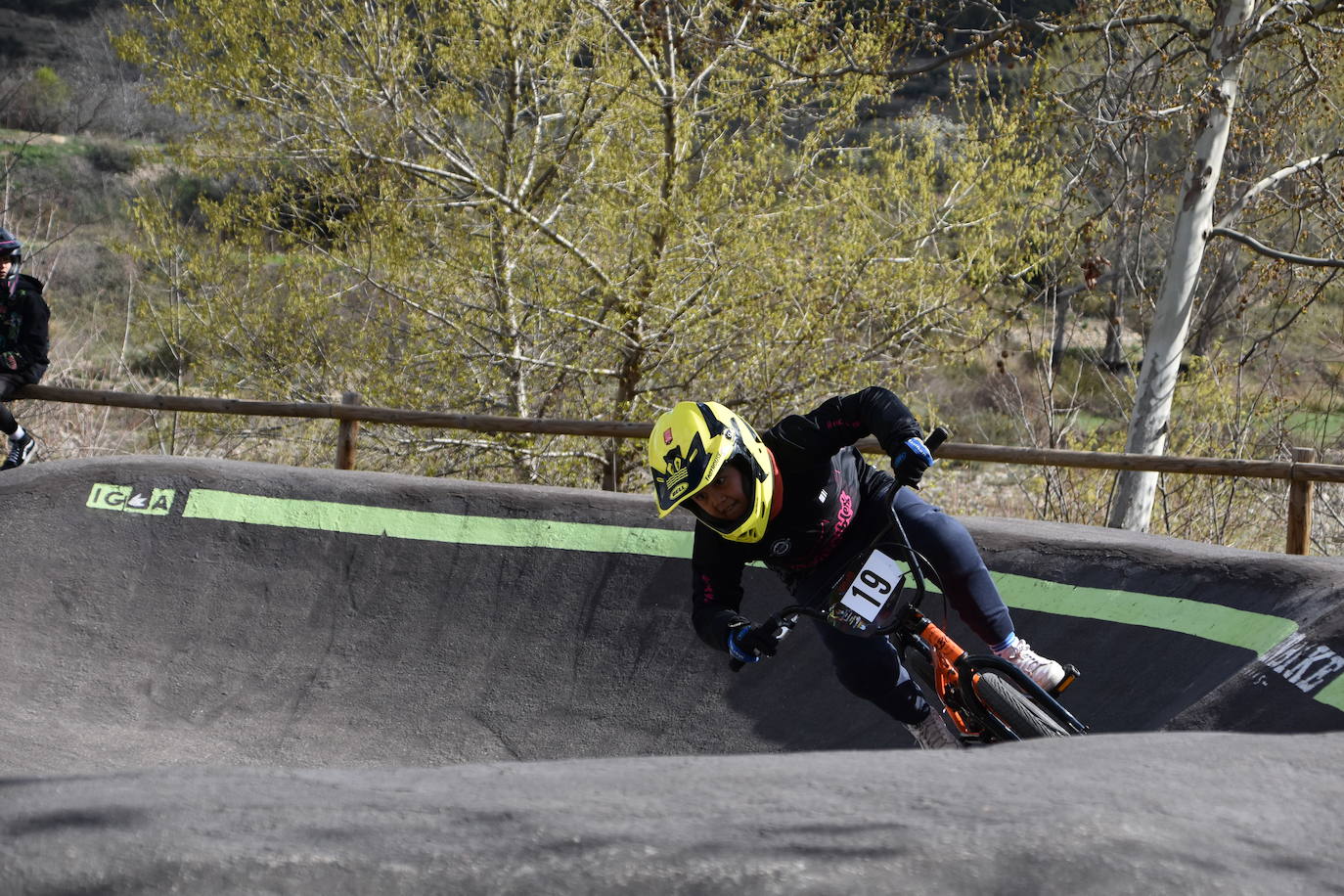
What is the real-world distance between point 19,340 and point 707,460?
691 centimetres

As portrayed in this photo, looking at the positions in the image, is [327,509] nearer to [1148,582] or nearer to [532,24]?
[1148,582]

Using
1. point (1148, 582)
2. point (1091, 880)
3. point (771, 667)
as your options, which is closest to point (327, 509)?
point (771, 667)

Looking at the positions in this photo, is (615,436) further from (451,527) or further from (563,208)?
(563,208)

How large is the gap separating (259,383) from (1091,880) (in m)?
13.1

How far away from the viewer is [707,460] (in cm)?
402

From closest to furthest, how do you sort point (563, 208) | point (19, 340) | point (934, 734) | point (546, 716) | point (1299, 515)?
point (934, 734)
point (546, 716)
point (1299, 515)
point (19, 340)
point (563, 208)

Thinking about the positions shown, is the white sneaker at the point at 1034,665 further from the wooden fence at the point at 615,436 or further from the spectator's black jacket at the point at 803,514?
the wooden fence at the point at 615,436

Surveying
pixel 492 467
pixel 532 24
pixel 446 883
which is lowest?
pixel 492 467

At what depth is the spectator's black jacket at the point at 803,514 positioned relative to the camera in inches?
176

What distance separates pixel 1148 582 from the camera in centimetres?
562

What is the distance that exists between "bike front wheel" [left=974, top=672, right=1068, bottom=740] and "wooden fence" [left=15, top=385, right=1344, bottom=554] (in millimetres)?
3460

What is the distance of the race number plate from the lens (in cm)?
414

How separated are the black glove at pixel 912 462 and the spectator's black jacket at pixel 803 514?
7.3 inches

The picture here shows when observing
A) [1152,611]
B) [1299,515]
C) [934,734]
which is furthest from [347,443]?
[1299,515]
